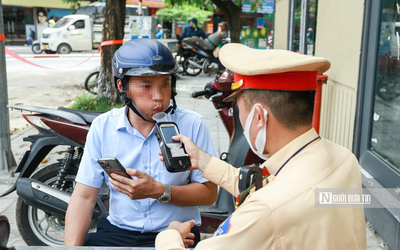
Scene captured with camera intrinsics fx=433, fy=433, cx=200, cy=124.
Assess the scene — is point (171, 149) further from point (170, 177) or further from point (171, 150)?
point (170, 177)

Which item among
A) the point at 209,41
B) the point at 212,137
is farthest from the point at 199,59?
the point at 212,137

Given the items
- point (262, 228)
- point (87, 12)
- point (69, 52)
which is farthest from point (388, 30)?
point (87, 12)

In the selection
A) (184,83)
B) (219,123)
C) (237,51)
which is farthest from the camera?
(184,83)

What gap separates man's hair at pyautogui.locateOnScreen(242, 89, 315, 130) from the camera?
4.85ft

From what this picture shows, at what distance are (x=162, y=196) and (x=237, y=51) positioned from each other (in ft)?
2.90

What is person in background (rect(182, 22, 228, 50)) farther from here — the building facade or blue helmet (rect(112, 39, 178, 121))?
blue helmet (rect(112, 39, 178, 121))

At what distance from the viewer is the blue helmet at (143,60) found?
229 cm

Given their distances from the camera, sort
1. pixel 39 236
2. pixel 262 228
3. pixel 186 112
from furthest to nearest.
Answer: pixel 39 236 < pixel 186 112 < pixel 262 228

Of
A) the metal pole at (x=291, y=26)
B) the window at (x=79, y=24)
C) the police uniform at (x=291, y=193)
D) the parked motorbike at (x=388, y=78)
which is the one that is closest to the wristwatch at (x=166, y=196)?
the police uniform at (x=291, y=193)

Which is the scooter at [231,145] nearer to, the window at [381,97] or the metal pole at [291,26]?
the window at [381,97]

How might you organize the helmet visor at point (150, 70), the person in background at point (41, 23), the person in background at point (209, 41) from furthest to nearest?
the person in background at point (41, 23)
the person in background at point (209, 41)
the helmet visor at point (150, 70)

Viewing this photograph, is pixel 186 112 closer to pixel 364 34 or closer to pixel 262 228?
pixel 262 228

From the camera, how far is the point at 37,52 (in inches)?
976

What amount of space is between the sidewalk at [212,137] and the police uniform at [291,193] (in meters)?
2.32
